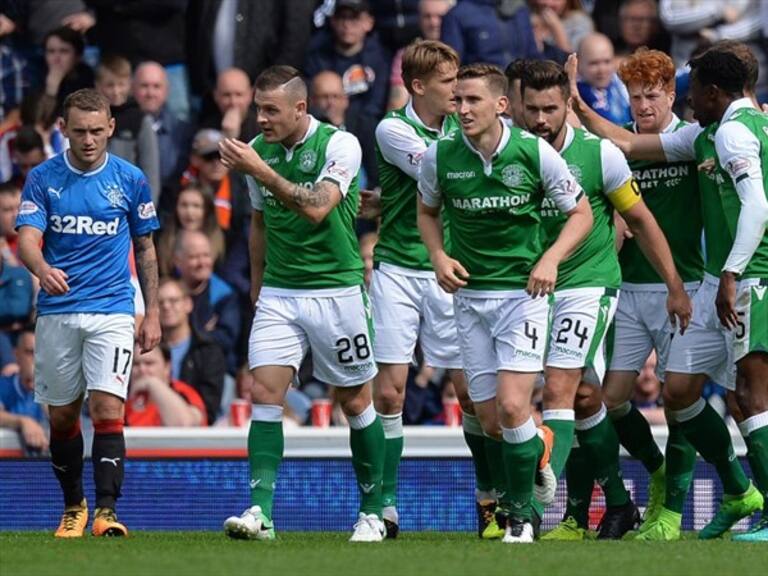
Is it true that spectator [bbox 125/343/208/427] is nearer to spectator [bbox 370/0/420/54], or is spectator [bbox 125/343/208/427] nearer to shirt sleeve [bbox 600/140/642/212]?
spectator [bbox 370/0/420/54]

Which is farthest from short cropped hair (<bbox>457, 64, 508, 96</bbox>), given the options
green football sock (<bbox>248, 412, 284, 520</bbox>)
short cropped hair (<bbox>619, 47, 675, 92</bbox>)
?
green football sock (<bbox>248, 412, 284, 520</bbox>)

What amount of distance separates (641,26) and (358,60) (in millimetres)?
2634

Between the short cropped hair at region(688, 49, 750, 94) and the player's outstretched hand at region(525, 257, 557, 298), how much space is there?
157 centimetres

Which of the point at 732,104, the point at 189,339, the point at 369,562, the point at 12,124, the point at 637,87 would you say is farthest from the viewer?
the point at 12,124

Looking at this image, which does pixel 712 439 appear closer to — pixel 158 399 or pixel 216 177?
pixel 158 399

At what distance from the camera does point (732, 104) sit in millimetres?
10820

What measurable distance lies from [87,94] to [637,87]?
318 cm

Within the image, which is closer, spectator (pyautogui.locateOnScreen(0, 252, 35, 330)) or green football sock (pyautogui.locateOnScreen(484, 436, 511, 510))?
green football sock (pyautogui.locateOnScreen(484, 436, 511, 510))

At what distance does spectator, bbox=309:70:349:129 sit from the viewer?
54.8 ft

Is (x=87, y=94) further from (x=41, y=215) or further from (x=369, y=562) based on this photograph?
(x=369, y=562)

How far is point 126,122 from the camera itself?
53.9 ft

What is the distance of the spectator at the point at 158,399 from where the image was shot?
14781 mm

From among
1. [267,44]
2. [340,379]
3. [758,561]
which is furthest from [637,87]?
[267,44]

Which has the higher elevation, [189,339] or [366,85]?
[366,85]
